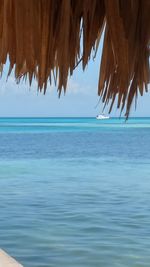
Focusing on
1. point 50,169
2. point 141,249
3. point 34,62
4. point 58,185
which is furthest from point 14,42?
point 50,169

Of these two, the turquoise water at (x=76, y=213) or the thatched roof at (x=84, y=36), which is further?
the turquoise water at (x=76, y=213)

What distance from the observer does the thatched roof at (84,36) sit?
125cm

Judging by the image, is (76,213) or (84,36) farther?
(76,213)

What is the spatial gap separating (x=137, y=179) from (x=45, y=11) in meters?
10.0

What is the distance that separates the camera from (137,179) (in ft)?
36.6

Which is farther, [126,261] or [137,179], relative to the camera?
[137,179]

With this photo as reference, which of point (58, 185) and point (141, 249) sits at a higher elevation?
point (58, 185)

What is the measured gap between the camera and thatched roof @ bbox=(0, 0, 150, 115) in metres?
1.25

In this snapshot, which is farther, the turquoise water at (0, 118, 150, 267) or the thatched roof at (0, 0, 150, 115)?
the turquoise water at (0, 118, 150, 267)

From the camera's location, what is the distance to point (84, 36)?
1.30 m

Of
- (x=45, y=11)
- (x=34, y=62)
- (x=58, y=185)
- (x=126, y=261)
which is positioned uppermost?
(x=58, y=185)

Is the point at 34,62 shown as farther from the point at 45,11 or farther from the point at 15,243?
the point at 15,243

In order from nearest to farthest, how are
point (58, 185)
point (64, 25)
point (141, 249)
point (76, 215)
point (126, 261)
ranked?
point (64, 25), point (126, 261), point (141, 249), point (76, 215), point (58, 185)

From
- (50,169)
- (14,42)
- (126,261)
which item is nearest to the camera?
(14,42)
